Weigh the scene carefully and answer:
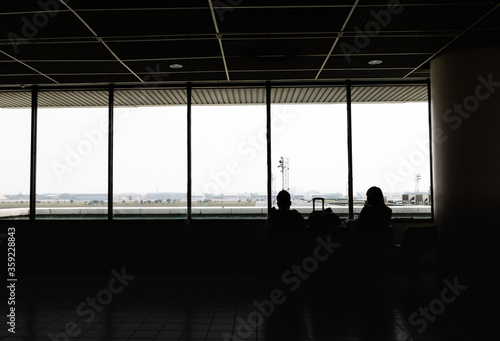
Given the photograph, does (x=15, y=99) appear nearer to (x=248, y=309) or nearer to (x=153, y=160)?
(x=153, y=160)

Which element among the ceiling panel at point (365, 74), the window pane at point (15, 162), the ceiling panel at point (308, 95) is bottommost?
the window pane at point (15, 162)

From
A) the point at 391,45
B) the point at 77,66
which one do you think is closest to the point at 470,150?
the point at 391,45

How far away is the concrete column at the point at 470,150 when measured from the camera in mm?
4777

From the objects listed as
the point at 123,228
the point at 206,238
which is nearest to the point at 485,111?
the point at 206,238

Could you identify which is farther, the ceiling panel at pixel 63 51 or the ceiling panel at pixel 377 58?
the ceiling panel at pixel 377 58

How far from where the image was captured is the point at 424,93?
6609mm

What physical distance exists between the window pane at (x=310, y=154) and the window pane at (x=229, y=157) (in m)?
0.23

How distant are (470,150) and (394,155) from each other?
131 centimetres

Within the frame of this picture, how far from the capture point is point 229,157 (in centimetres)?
614

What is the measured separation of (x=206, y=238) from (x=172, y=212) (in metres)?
24.2

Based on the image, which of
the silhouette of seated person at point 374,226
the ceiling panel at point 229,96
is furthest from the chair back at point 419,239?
the ceiling panel at point 229,96

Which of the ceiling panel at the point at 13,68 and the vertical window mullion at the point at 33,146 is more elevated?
the ceiling panel at the point at 13,68

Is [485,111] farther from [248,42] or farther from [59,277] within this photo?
[59,277]

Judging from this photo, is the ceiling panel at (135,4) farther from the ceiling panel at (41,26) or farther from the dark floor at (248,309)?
the dark floor at (248,309)
